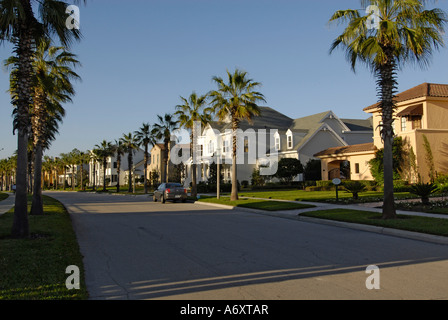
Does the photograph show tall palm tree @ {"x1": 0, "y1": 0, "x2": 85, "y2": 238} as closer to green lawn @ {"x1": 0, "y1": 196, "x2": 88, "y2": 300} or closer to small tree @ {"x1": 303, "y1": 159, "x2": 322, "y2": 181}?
green lawn @ {"x1": 0, "y1": 196, "x2": 88, "y2": 300}

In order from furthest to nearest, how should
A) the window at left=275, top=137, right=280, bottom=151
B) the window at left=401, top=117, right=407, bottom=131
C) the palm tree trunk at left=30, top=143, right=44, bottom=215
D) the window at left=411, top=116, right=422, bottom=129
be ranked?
1. the window at left=275, top=137, right=280, bottom=151
2. the window at left=401, top=117, right=407, bottom=131
3. the window at left=411, top=116, right=422, bottom=129
4. the palm tree trunk at left=30, top=143, right=44, bottom=215

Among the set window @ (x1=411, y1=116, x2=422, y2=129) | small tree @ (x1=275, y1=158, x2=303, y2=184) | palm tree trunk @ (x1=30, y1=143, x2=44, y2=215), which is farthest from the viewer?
small tree @ (x1=275, y1=158, x2=303, y2=184)

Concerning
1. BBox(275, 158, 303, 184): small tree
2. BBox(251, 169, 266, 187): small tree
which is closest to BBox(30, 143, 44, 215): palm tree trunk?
BBox(275, 158, 303, 184): small tree

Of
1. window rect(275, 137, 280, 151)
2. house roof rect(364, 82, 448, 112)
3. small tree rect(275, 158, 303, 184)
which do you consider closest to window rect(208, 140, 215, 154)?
window rect(275, 137, 280, 151)

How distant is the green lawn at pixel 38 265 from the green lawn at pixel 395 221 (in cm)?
964

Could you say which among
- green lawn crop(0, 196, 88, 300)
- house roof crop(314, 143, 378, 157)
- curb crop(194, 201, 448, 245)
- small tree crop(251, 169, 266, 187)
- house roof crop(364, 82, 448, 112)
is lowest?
curb crop(194, 201, 448, 245)

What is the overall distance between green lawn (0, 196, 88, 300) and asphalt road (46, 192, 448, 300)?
439 mm

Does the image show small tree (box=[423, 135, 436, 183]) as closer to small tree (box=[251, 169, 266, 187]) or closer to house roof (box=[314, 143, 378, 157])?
house roof (box=[314, 143, 378, 157])

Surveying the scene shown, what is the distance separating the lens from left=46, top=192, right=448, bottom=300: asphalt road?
5988mm

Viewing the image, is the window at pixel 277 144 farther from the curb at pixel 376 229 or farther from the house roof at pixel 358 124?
the curb at pixel 376 229

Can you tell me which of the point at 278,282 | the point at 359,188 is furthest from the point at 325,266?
the point at 359,188

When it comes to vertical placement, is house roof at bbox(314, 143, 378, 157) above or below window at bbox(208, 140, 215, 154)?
below

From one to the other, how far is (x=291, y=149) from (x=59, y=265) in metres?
38.9

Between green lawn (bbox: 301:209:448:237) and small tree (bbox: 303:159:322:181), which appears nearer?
green lawn (bbox: 301:209:448:237)
